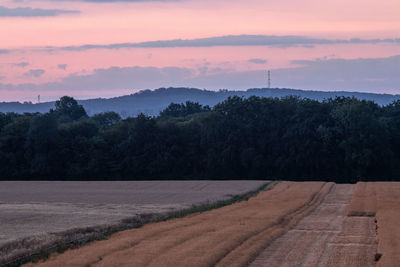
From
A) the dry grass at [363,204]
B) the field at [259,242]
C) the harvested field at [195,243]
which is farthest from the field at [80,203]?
the dry grass at [363,204]

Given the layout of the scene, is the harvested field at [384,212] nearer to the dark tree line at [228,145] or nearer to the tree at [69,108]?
the dark tree line at [228,145]

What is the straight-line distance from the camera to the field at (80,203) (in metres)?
35.0

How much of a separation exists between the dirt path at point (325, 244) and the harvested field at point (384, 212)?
0.47 m

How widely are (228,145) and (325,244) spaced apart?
7472cm

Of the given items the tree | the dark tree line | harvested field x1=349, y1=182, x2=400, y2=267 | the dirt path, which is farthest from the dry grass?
the tree

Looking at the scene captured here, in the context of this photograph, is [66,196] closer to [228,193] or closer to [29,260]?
[228,193]

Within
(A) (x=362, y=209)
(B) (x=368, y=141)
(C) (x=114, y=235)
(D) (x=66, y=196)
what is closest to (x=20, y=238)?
(C) (x=114, y=235)

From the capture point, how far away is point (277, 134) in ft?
344

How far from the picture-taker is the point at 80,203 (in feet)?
188

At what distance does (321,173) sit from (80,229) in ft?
229

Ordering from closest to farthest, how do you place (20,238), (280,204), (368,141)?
1. (20,238)
2. (280,204)
3. (368,141)

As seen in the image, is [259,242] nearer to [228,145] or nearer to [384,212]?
[384,212]

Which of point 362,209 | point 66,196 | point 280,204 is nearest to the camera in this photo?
point 362,209

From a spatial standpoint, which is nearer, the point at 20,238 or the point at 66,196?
the point at 20,238
